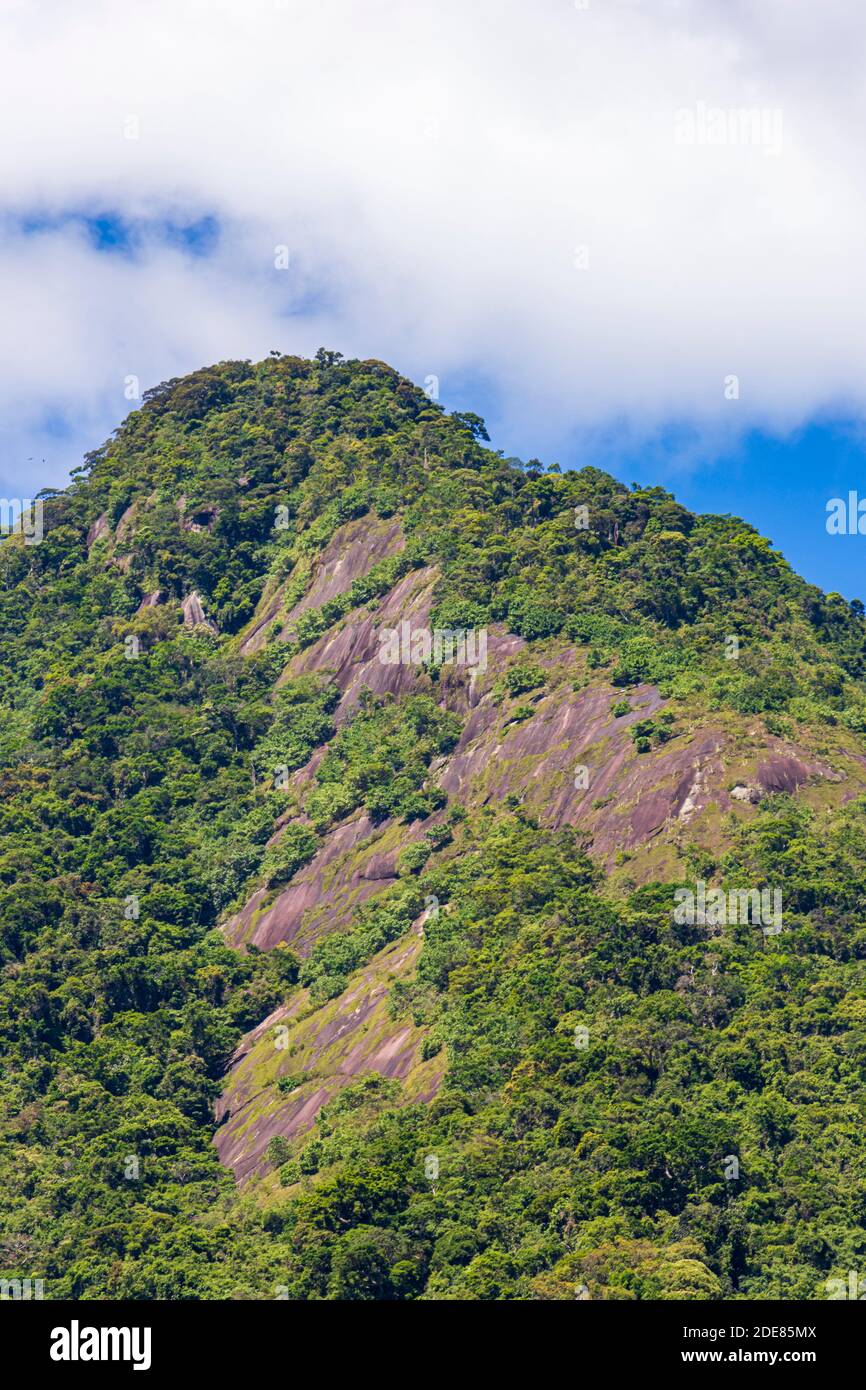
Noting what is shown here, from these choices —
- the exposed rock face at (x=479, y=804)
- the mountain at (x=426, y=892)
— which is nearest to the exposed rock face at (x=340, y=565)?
the mountain at (x=426, y=892)

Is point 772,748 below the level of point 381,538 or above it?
below

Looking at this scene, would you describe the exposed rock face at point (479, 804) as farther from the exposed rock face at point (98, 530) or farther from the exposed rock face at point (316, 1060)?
the exposed rock face at point (98, 530)

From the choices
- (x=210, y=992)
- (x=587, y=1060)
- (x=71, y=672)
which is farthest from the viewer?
(x=71, y=672)

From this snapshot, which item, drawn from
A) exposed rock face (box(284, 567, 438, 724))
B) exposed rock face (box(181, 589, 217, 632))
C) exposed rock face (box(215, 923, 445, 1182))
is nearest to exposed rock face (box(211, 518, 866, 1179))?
exposed rock face (box(215, 923, 445, 1182))

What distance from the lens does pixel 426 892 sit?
91.6m

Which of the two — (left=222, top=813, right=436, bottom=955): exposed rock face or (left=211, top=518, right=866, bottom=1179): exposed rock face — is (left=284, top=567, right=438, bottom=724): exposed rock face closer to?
(left=211, top=518, right=866, bottom=1179): exposed rock face

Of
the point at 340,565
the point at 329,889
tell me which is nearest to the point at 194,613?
the point at 340,565

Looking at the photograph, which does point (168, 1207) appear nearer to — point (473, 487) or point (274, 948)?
point (274, 948)

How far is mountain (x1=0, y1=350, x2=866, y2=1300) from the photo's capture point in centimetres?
6888

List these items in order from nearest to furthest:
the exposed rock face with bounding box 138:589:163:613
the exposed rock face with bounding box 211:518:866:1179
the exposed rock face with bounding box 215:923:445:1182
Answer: the exposed rock face with bounding box 215:923:445:1182 < the exposed rock face with bounding box 211:518:866:1179 < the exposed rock face with bounding box 138:589:163:613

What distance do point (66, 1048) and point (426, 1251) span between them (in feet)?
97.7

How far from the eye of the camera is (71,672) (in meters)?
128

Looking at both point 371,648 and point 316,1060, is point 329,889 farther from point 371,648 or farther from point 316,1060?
point 371,648
